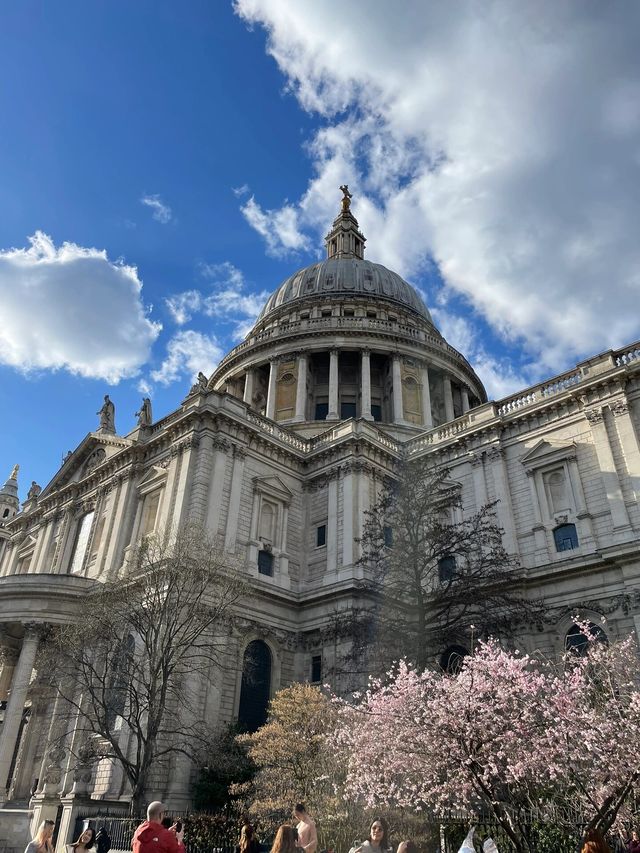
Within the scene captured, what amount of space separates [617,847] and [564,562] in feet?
40.3

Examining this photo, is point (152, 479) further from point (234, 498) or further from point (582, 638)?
point (582, 638)

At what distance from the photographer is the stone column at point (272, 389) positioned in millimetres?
49875

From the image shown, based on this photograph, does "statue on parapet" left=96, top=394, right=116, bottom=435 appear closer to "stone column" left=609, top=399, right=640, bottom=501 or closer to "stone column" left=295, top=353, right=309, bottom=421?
"stone column" left=295, top=353, right=309, bottom=421

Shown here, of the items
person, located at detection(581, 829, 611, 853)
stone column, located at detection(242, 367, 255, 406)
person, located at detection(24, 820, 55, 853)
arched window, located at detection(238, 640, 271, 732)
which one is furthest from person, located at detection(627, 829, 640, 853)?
stone column, located at detection(242, 367, 255, 406)

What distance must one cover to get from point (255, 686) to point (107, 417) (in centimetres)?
2065

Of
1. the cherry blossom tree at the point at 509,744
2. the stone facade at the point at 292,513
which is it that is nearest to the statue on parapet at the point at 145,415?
the stone facade at the point at 292,513

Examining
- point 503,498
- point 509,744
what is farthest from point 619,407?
point 509,744

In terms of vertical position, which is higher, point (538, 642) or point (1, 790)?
point (538, 642)

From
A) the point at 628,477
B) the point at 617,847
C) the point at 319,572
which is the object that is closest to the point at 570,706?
the point at 617,847

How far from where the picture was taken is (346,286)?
60.2 m

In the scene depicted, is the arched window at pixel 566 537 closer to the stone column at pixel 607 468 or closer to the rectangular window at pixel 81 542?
the stone column at pixel 607 468

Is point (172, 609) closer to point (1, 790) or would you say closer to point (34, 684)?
point (34, 684)

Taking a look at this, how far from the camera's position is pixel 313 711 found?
811 inches

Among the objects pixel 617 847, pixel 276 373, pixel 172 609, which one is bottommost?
pixel 617 847
